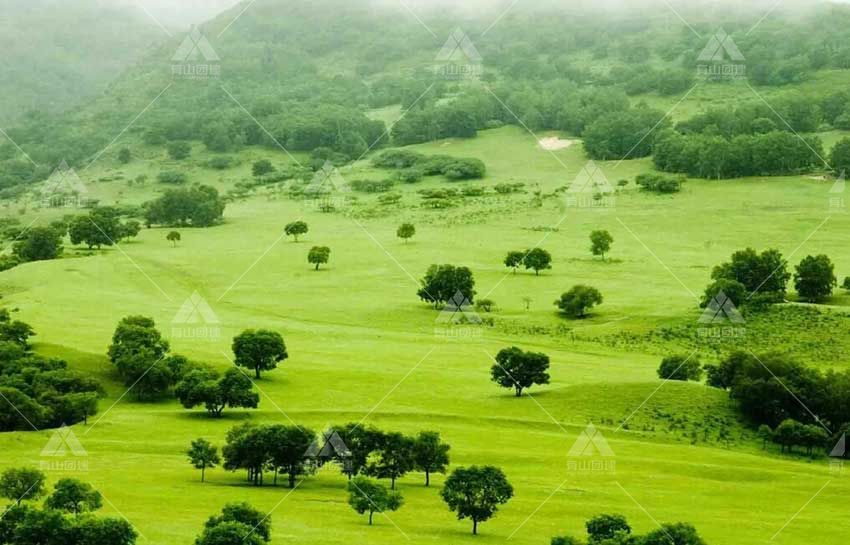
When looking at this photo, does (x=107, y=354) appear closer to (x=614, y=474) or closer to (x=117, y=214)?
(x=614, y=474)

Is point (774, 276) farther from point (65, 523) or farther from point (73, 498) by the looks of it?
point (65, 523)
